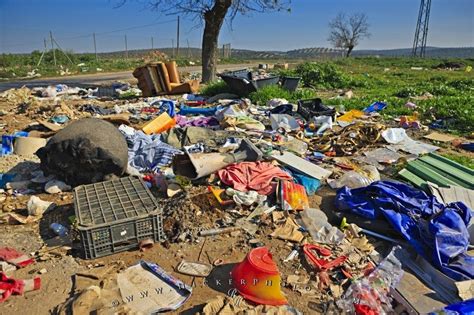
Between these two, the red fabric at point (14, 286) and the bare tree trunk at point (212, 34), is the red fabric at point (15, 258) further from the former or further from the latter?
the bare tree trunk at point (212, 34)

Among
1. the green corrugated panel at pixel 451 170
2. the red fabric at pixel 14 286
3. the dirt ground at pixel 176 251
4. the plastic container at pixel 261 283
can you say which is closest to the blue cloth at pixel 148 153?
the dirt ground at pixel 176 251

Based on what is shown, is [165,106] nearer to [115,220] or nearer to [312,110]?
[312,110]

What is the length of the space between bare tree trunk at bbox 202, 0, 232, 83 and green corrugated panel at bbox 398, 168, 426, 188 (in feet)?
30.6

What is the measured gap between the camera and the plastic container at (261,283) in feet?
7.43

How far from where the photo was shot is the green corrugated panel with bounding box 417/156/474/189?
161 inches

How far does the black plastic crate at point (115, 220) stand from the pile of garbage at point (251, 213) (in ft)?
0.04

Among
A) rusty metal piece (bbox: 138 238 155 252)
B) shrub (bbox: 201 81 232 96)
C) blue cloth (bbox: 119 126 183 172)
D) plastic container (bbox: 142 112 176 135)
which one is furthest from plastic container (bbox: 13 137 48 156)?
shrub (bbox: 201 81 232 96)

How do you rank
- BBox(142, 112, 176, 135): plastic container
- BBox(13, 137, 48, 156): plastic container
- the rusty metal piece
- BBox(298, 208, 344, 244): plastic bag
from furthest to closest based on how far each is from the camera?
BBox(142, 112, 176, 135): plastic container < BBox(13, 137, 48, 156): plastic container < BBox(298, 208, 344, 244): plastic bag < the rusty metal piece

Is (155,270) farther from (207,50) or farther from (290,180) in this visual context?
(207,50)

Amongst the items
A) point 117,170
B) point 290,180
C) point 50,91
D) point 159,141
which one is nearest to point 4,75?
point 50,91

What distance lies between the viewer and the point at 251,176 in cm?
372

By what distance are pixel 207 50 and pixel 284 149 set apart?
8384 mm

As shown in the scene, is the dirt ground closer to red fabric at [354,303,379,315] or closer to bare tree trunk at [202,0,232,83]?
red fabric at [354,303,379,315]

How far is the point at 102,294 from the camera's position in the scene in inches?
90.2
